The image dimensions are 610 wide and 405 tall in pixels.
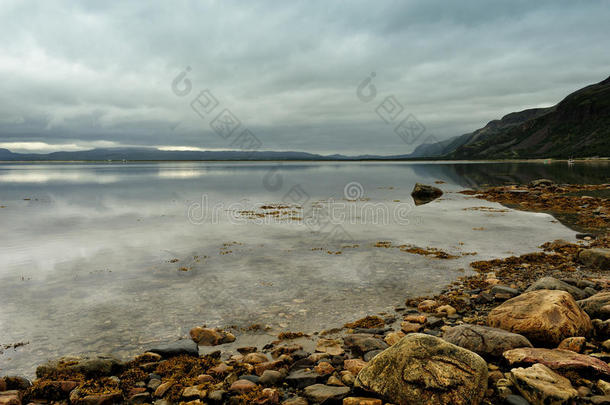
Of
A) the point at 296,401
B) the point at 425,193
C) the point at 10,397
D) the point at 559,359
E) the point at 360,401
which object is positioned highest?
the point at 425,193

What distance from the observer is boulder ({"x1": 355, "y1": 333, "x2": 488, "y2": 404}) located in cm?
612

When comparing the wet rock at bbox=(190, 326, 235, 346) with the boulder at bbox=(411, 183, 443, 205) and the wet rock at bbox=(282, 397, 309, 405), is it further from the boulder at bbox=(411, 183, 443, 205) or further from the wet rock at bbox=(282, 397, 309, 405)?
the boulder at bbox=(411, 183, 443, 205)

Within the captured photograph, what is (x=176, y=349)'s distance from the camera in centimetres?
852

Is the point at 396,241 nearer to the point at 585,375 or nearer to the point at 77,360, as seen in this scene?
the point at 585,375

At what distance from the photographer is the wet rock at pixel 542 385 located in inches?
236

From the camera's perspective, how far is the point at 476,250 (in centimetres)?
1869

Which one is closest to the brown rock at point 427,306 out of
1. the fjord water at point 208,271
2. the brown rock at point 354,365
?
the fjord water at point 208,271

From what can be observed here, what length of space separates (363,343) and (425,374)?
8.07 feet

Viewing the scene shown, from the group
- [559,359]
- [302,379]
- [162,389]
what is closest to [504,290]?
[559,359]

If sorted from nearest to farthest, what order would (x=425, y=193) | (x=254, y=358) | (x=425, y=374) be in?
1. (x=425, y=374)
2. (x=254, y=358)
3. (x=425, y=193)

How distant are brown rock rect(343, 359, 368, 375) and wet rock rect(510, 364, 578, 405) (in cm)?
290

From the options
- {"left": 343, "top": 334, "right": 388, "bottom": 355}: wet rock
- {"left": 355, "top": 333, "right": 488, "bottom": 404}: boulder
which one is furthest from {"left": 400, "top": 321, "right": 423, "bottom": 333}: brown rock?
{"left": 355, "top": 333, "right": 488, "bottom": 404}: boulder

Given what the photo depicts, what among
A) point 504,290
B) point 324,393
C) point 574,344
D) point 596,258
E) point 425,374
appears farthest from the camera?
point 596,258

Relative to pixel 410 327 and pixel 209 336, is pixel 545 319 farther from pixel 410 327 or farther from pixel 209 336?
pixel 209 336
